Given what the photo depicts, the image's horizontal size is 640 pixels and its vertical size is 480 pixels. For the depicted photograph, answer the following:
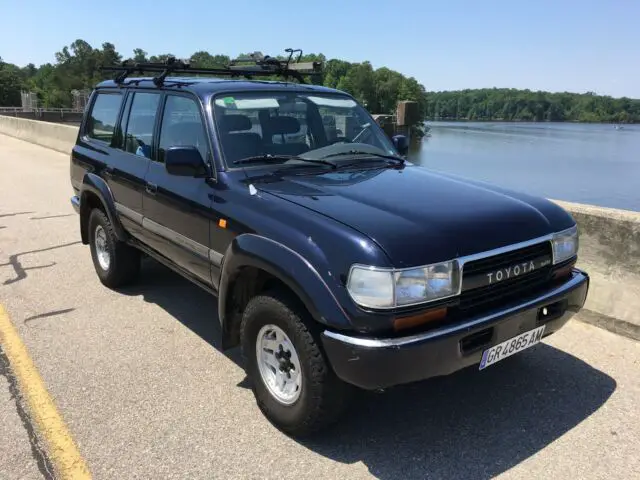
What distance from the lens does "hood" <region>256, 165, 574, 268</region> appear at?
8.57 ft

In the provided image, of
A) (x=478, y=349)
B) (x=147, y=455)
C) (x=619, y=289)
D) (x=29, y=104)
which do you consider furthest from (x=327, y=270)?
(x=29, y=104)

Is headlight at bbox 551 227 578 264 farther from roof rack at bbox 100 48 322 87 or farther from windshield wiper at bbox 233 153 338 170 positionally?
roof rack at bbox 100 48 322 87

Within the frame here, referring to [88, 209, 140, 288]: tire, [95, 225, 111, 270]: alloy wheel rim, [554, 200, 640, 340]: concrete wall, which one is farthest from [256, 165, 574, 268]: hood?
[95, 225, 111, 270]: alloy wheel rim

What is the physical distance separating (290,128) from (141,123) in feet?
4.74

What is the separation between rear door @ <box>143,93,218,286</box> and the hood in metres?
0.58

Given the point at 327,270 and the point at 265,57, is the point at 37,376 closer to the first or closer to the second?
the point at 327,270

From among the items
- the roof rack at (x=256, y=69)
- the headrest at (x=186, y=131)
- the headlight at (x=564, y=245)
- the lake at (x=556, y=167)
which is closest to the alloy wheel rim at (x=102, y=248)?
the roof rack at (x=256, y=69)

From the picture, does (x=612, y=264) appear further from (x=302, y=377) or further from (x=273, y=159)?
(x=302, y=377)

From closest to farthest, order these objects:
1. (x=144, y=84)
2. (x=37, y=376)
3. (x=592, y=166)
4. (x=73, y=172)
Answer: (x=37, y=376), (x=144, y=84), (x=73, y=172), (x=592, y=166)

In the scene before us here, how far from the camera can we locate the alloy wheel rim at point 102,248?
535 centimetres

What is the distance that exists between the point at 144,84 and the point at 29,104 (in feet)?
206

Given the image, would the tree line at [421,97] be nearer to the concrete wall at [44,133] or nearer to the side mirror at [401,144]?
the concrete wall at [44,133]

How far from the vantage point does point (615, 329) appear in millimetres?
4328

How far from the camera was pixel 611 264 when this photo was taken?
4.40 m
